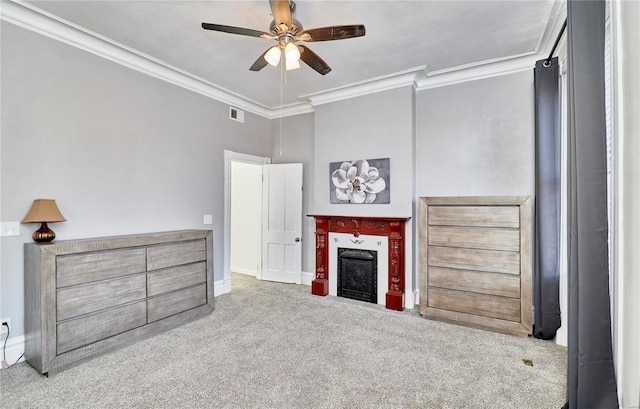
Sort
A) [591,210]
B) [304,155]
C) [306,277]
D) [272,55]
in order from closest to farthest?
1. [591,210]
2. [272,55]
3. [306,277]
4. [304,155]

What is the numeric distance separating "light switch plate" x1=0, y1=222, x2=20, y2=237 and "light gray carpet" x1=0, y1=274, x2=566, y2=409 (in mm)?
1138

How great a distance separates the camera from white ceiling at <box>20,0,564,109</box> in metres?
2.63

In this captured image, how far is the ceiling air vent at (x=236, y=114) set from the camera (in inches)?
190

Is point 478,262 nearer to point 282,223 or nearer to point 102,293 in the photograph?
point 282,223

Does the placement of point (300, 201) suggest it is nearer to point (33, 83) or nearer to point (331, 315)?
point (331, 315)

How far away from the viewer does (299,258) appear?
5152mm

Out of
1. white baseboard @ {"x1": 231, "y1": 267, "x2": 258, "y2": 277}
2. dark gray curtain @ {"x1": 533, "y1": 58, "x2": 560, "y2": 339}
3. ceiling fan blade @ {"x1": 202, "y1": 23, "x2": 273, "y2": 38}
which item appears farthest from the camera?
white baseboard @ {"x1": 231, "y1": 267, "x2": 258, "y2": 277}

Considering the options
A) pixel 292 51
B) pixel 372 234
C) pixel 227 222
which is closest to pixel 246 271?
pixel 227 222

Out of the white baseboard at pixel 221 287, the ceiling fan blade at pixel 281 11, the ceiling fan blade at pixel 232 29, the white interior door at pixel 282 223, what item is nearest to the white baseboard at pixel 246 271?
the white interior door at pixel 282 223

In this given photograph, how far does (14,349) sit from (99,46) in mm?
2975

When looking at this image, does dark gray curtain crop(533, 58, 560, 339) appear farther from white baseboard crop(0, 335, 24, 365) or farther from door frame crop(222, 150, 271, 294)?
white baseboard crop(0, 335, 24, 365)

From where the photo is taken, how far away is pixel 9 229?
260 cm

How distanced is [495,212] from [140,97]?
4.28 m

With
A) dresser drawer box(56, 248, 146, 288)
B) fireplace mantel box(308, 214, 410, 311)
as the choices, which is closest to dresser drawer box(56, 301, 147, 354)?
dresser drawer box(56, 248, 146, 288)
